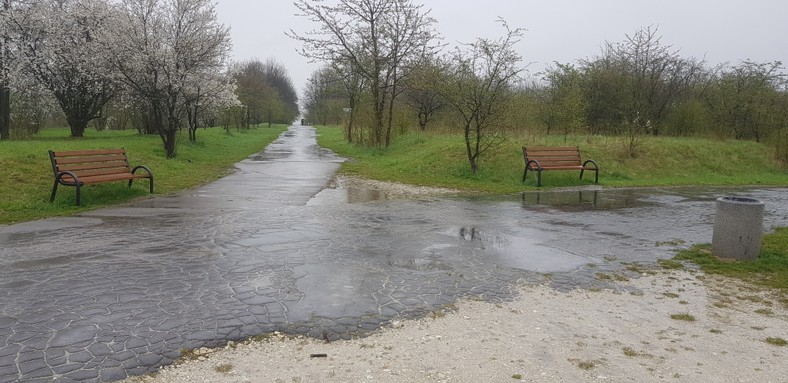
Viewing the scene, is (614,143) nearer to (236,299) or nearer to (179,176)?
(179,176)

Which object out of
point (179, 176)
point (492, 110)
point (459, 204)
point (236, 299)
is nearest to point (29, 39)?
point (179, 176)

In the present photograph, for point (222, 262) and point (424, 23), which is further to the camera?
point (424, 23)

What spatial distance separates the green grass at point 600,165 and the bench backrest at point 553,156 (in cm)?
49

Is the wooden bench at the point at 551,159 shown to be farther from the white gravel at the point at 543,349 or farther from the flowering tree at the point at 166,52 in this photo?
the flowering tree at the point at 166,52

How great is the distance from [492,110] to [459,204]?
5221 millimetres

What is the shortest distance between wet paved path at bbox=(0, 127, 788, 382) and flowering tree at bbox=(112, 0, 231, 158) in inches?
394

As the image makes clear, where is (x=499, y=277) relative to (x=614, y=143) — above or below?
below

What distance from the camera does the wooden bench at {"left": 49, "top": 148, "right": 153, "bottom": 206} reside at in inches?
384

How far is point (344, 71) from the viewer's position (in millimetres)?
31438

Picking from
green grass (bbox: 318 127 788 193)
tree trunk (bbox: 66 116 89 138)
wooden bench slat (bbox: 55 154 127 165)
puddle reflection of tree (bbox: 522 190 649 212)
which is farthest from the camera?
tree trunk (bbox: 66 116 89 138)

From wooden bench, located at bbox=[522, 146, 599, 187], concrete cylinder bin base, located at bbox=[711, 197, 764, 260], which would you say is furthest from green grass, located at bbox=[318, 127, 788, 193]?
concrete cylinder bin base, located at bbox=[711, 197, 764, 260]

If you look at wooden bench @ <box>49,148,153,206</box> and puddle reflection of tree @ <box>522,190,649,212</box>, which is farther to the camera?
puddle reflection of tree @ <box>522,190,649,212</box>

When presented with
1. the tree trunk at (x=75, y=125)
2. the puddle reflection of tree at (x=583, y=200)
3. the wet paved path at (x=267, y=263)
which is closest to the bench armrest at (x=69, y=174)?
the wet paved path at (x=267, y=263)

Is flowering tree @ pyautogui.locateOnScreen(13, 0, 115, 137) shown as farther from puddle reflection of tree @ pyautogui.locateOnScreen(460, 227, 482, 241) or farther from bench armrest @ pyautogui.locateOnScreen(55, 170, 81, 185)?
puddle reflection of tree @ pyautogui.locateOnScreen(460, 227, 482, 241)
